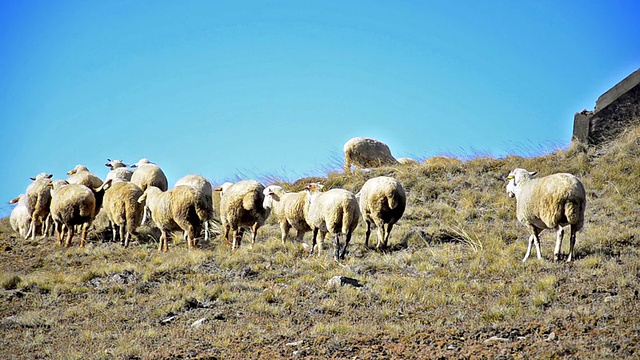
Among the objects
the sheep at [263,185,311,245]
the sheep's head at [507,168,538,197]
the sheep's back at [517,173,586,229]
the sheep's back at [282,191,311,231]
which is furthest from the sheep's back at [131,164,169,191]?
the sheep's back at [517,173,586,229]

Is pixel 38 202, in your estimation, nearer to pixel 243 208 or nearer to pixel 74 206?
pixel 74 206

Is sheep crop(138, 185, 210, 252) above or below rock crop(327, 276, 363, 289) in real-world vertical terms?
above

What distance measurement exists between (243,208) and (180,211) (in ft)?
4.76

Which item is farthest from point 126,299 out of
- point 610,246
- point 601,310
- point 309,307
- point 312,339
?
Answer: point 610,246

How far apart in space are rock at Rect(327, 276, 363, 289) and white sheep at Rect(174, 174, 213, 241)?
466 centimetres

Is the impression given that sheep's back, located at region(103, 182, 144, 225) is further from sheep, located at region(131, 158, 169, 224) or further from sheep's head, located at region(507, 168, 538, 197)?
sheep's head, located at region(507, 168, 538, 197)

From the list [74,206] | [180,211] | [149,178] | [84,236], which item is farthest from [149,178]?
[180,211]

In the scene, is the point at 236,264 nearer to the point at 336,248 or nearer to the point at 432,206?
the point at 336,248

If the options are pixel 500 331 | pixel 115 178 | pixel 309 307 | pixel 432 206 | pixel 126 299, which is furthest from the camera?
pixel 115 178

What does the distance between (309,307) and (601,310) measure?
13.8 feet

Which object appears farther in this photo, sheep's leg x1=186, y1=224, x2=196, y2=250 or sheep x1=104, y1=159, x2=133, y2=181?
sheep x1=104, y1=159, x2=133, y2=181

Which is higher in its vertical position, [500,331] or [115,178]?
[115,178]

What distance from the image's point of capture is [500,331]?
8242 mm

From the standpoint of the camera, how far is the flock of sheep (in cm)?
1153
